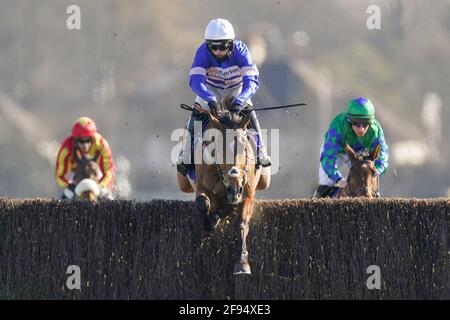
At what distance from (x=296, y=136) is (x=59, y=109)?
15.7 ft

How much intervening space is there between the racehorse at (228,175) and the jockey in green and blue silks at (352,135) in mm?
2096

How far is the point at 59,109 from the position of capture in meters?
25.8

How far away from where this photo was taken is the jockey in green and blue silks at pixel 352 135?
43.6 feet

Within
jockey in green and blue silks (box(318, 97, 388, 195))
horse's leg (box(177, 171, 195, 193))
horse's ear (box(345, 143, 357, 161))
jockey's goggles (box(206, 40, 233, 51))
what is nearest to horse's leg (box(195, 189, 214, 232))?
horse's leg (box(177, 171, 195, 193))

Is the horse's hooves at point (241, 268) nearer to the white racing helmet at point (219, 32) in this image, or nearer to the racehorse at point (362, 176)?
the racehorse at point (362, 176)

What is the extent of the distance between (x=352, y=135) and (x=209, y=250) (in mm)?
2633

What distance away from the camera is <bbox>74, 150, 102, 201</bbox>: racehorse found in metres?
14.7

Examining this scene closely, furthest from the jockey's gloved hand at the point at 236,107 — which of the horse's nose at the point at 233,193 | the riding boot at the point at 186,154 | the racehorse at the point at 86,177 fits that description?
the racehorse at the point at 86,177

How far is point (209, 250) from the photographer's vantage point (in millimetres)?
11586

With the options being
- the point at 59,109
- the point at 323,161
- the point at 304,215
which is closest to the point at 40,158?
the point at 59,109

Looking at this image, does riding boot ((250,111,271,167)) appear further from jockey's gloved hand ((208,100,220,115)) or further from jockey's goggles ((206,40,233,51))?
jockey's goggles ((206,40,233,51))

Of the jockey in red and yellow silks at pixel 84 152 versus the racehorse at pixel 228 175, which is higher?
the jockey in red and yellow silks at pixel 84 152

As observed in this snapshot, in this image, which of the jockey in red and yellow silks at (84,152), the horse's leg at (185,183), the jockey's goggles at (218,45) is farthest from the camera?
the jockey in red and yellow silks at (84,152)

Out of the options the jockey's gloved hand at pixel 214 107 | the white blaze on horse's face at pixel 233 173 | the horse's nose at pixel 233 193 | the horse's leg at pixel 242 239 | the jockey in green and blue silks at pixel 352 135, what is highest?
the jockey in green and blue silks at pixel 352 135
